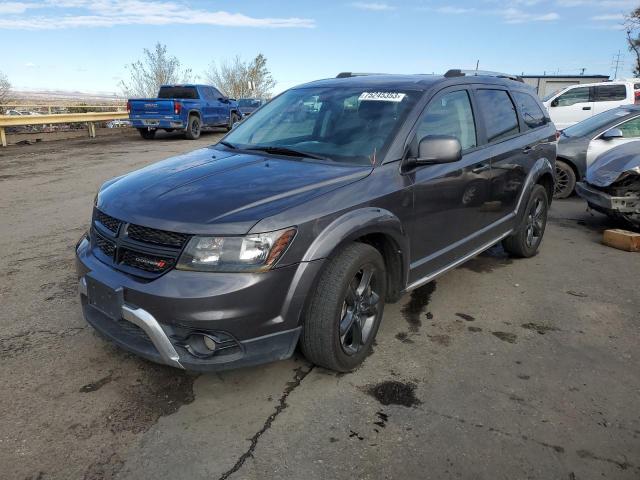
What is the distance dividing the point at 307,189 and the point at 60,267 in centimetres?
320

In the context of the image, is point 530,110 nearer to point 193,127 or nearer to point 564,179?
point 564,179

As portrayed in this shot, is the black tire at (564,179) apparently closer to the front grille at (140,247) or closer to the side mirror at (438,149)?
the side mirror at (438,149)

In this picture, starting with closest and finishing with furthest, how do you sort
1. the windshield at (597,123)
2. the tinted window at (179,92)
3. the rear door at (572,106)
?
the windshield at (597,123) < the rear door at (572,106) < the tinted window at (179,92)

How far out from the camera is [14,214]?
7047 mm

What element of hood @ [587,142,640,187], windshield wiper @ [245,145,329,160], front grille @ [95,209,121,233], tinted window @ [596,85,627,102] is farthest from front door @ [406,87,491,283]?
tinted window @ [596,85,627,102]

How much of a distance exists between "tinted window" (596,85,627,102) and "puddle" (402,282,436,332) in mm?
12184

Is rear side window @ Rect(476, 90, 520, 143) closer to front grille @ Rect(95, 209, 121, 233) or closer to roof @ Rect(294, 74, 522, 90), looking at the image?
roof @ Rect(294, 74, 522, 90)

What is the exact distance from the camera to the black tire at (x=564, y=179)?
855cm

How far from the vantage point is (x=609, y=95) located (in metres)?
14.0

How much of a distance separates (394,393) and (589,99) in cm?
1391

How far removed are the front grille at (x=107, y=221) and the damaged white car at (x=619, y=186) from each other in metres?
5.71

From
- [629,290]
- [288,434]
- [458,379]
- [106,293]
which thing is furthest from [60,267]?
[629,290]

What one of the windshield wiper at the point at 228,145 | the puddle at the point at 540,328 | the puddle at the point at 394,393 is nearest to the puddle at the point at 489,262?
the puddle at the point at 540,328

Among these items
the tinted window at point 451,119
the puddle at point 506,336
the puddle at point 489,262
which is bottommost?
the puddle at point 506,336
